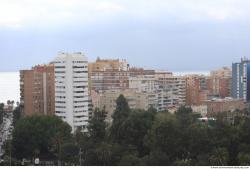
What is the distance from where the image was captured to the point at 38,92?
82.7 feet

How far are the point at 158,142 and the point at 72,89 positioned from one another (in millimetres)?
12488

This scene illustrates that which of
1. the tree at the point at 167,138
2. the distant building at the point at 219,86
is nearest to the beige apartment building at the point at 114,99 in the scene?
the distant building at the point at 219,86

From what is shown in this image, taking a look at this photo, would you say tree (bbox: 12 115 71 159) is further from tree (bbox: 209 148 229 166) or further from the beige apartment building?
the beige apartment building

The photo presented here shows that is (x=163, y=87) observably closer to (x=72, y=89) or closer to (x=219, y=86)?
(x=72, y=89)

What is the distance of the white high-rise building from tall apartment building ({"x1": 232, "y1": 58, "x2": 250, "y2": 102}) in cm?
1556

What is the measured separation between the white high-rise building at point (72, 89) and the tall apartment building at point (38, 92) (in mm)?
1384

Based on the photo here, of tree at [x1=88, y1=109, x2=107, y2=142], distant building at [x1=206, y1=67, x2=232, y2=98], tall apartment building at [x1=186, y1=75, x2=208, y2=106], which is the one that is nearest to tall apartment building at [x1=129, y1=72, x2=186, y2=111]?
tall apartment building at [x1=186, y1=75, x2=208, y2=106]

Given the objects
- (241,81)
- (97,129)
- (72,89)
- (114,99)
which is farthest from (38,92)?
(241,81)

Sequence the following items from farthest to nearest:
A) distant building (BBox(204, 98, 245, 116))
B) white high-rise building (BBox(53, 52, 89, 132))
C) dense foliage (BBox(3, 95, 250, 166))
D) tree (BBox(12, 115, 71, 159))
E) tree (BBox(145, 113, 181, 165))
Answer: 1. distant building (BBox(204, 98, 245, 116))
2. white high-rise building (BBox(53, 52, 89, 132))
3. tree (BBox(12, 115, 71, 159))
4. tree (BBox(145, 113, 181, 165))
5. dense foliage (BBox(3, 95, 250, 166))

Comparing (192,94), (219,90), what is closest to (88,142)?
(192,94)

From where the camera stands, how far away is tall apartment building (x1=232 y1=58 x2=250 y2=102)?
35.7m

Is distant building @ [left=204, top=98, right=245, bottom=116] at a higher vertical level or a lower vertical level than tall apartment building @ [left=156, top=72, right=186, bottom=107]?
Answer: lower

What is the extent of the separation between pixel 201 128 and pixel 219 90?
28072mm

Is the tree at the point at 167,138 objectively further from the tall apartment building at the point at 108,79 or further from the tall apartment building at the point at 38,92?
the tall apartment building at the point at 108,79
